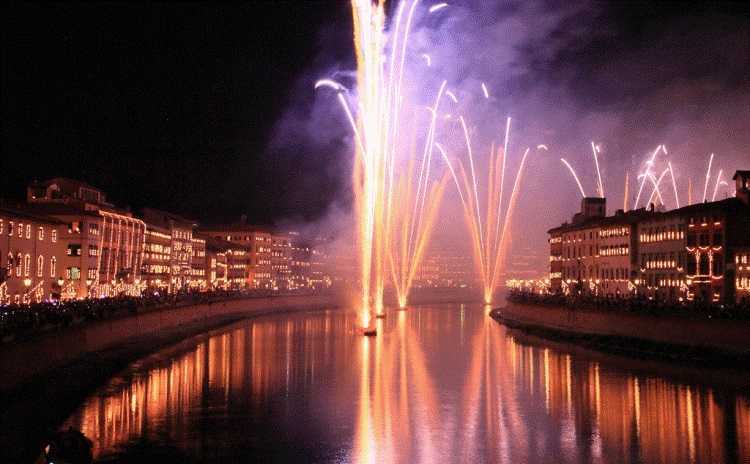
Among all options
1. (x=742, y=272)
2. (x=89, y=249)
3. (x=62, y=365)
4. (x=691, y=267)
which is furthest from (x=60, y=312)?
(x=691, y=267)

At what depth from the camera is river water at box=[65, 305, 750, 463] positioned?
1393 inches

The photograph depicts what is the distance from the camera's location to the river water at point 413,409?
1393 inches

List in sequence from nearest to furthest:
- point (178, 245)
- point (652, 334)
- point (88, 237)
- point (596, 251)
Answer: point (652, 334)
point (88, 237)
point (596, 251)
point (178, 245)

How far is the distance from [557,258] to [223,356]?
8315cm

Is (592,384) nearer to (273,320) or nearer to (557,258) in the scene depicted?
(273,320)

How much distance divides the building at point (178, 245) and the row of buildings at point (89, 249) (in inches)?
6.8

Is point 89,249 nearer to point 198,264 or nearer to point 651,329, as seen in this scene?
point 651,329

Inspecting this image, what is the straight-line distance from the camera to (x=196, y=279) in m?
166

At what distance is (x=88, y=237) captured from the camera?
3797 inches

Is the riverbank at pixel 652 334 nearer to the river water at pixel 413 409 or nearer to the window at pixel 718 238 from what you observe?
the river water at pixel 413 409

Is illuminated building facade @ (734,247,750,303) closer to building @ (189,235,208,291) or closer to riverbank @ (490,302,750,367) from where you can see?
riverbank @ (490,302,750,367)

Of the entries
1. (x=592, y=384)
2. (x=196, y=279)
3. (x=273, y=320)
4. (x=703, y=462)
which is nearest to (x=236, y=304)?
(x=273, y=320)

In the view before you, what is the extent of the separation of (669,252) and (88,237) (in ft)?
210

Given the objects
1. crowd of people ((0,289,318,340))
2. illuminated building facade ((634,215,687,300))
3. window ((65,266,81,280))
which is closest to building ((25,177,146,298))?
window ((65,266,81,280))
